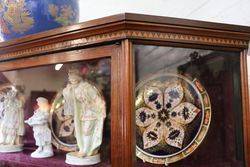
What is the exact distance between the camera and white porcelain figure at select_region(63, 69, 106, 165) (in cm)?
67

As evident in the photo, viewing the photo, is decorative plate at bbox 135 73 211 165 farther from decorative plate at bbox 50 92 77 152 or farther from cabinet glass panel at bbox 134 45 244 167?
decorative plate at bbox 50 92 77 152

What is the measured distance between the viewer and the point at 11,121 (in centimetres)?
84

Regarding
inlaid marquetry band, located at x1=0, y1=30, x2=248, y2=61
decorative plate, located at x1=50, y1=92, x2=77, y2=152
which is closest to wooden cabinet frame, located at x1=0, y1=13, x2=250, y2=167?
inlaid marquetry band, located at x1=0, y1=30, x2=248, y2=61

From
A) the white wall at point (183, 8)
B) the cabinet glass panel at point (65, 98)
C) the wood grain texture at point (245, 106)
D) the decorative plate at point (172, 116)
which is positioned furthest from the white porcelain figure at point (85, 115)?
the white wall at point (183, 8)

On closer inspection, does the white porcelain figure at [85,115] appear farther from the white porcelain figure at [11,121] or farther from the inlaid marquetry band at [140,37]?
the white porcelain figure at [11,121]

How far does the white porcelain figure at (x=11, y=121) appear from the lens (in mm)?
824

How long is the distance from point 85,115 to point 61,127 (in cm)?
10

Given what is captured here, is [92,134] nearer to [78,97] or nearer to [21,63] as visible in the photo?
[78,97]

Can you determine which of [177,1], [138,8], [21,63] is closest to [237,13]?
[177,1]

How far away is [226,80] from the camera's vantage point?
0.69 meters

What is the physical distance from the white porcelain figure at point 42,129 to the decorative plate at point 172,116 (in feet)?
0.88

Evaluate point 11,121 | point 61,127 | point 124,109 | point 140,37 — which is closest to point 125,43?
point 140,37

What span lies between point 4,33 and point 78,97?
14.1 inches

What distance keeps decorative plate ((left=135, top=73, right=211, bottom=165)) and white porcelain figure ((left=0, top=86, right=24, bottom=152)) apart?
0.38 meters
